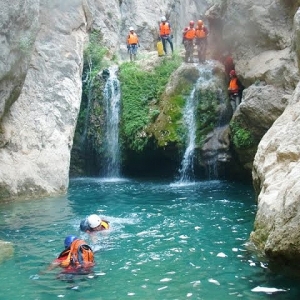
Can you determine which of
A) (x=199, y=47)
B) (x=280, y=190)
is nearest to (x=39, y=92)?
(x=199, y=47)

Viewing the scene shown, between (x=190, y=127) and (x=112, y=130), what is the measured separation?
3.71m

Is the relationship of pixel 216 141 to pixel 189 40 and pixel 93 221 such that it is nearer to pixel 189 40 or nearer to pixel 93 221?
pixel 189 40

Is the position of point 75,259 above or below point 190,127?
below

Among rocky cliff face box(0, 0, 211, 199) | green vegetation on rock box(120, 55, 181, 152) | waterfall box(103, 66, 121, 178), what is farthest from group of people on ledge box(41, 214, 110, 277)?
waterfall box(103, 66, 121, 178)

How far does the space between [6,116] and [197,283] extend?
10.9m

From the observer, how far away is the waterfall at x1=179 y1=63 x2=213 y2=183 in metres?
18.6

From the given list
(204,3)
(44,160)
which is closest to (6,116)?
(44,160)

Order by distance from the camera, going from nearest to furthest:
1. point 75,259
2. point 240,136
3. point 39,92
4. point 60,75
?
point 75,259 → point 240,136 → point 39,92 → point 60,75

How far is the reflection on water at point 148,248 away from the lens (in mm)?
6914

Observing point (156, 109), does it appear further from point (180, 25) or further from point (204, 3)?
point (204, 3)

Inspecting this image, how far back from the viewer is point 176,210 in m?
12.5

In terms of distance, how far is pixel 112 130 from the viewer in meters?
20.7

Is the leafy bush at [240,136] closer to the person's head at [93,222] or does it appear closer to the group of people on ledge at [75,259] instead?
the person's head at [93,222]

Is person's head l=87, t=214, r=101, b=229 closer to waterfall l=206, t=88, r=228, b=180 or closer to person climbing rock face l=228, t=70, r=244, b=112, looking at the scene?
waterfall l=206, t=88, r=228, b=180
